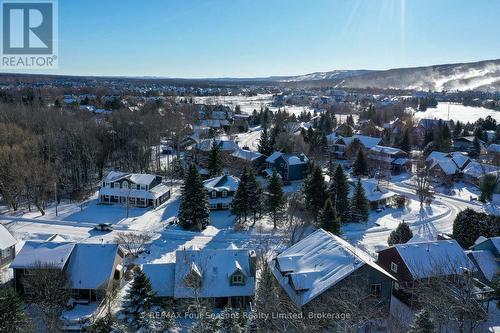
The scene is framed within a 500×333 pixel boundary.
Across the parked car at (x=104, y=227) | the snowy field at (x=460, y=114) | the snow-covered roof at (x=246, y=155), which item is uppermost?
the snowy field at (x=460, y=114)

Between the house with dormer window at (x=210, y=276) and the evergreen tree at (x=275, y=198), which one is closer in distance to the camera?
the house with dormer window at (x=210, y=276)

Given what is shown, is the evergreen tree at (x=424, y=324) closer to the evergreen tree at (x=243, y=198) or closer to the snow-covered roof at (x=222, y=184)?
the evergreen tree at (x=243, y=198)

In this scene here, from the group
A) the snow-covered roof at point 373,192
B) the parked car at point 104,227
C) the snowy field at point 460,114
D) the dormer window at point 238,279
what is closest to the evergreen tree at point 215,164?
the snow-covered roof at point 373,192

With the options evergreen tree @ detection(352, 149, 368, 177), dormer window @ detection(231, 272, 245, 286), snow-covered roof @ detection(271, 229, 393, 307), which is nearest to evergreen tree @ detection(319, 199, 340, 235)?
snow-covered roof @ detection(271, 229, 393, 307)

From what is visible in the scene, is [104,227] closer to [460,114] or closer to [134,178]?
[134,178]

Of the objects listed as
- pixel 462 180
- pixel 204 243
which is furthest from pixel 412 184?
pixel 204 243
